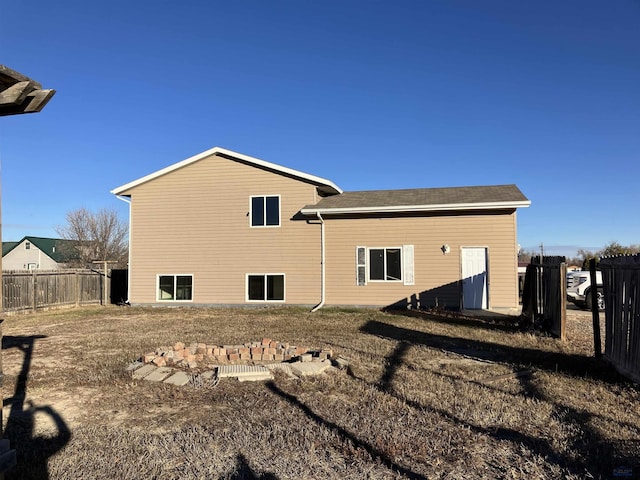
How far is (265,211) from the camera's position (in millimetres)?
15938

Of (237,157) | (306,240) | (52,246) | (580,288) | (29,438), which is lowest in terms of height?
(29,438)

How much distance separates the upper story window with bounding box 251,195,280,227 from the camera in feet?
52.1

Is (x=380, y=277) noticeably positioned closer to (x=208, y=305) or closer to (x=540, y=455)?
(x=208, y=305)

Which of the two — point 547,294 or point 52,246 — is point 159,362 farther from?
point 52,246

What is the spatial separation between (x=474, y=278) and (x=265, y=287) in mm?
7032

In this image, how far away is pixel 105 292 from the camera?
18.5 meters

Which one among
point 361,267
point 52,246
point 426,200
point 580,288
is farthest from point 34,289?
point 52,246

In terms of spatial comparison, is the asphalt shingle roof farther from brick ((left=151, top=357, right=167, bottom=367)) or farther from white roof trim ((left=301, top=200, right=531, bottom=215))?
brick ((left=151, top=357, right=167, bottom=367))

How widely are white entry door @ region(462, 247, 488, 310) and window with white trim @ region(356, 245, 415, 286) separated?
166 centimetres

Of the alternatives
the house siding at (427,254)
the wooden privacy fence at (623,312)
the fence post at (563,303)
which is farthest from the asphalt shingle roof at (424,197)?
the wooden privacy fence at (623,312)

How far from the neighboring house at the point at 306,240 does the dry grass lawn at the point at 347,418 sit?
20.6 feet

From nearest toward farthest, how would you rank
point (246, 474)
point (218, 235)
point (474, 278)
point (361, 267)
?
1. point (246, 474)
2. point (474, 278)
3. point (361, 267)
4. point (218, 235)

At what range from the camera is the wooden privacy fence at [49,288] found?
15323 millimetres

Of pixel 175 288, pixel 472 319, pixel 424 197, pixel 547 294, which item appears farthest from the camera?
pixel 175 288
